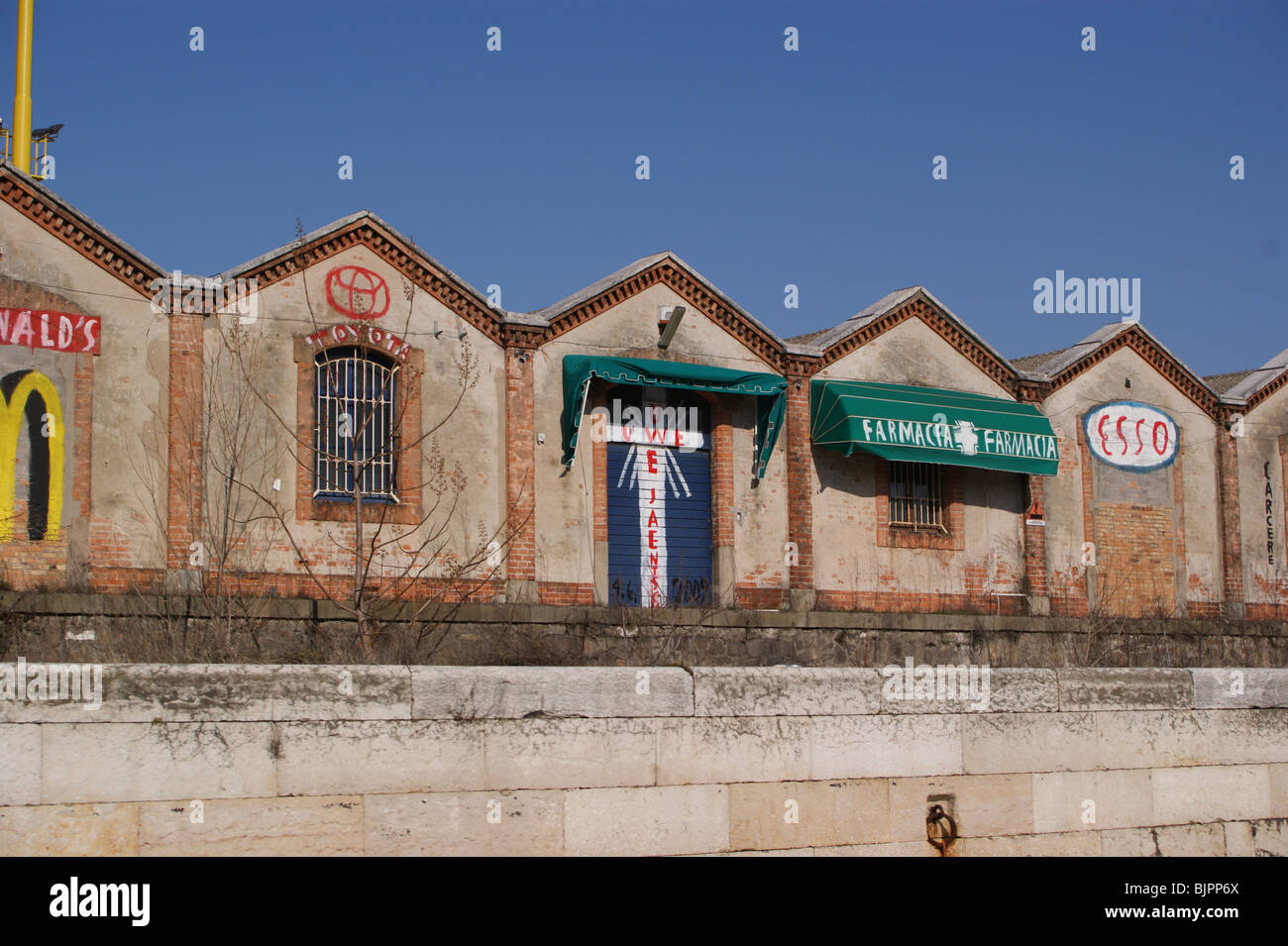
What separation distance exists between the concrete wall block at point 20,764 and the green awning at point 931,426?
14.7 meters

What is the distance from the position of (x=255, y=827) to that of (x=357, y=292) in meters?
11.6

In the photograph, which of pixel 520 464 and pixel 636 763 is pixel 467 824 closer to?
pixel 636 763

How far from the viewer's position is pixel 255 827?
739 centimetres

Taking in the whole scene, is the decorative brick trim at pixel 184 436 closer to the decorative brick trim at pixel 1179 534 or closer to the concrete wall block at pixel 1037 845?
the concrete wall block at pixel 1037 845

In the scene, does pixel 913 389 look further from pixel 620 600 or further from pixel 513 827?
pixel 513 827

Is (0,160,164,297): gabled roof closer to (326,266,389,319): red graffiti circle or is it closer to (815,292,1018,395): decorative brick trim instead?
(326,266,389,319): red graffiti circle

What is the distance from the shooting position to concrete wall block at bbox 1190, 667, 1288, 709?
1027 cm

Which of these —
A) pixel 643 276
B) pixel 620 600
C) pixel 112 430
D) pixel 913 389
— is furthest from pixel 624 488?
pixel 112 430

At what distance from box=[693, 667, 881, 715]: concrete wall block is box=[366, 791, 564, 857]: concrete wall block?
1.18 metres

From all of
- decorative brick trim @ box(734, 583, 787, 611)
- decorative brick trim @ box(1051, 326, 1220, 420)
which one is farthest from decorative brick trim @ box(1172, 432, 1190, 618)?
decorative brick trim @ box(734, 583, 787, 611)

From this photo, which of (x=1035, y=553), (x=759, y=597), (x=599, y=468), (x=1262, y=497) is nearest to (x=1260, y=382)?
(x=1262, y=497)

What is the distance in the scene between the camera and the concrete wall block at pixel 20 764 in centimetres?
699

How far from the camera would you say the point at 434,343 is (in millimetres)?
18594
